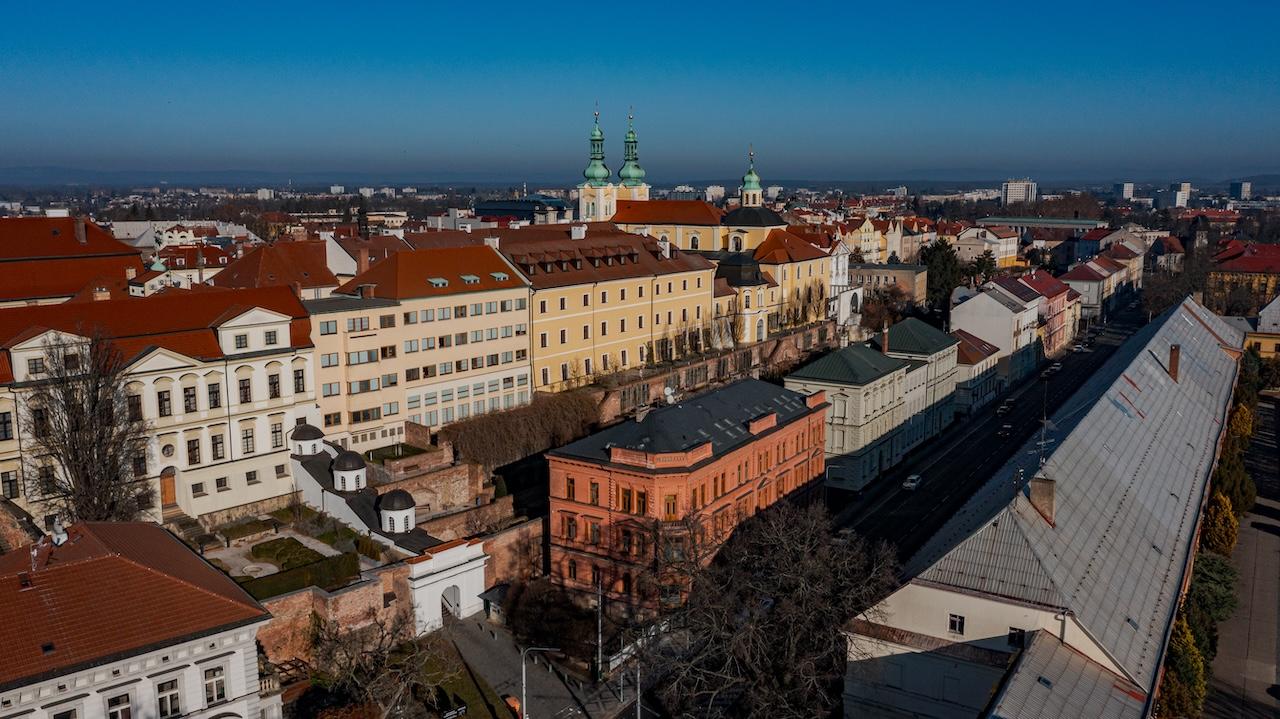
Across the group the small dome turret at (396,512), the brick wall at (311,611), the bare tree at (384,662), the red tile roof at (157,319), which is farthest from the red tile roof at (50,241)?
the bare tree at (384,662)

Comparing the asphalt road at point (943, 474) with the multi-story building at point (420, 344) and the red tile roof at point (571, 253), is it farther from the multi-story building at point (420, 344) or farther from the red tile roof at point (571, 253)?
the red tile roof at point (571, 253)

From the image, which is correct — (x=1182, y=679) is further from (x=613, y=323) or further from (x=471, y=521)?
(x=613, y=323)

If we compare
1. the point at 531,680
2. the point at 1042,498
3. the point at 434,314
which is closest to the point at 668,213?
the point at 434,314

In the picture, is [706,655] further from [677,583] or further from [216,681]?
[216,681]

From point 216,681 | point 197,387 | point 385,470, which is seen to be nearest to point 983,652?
point 216,681

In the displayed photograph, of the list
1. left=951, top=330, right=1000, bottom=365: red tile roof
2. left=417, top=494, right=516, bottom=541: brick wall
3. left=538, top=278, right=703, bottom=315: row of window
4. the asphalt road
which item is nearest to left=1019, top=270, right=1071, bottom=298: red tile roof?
the asphalt road

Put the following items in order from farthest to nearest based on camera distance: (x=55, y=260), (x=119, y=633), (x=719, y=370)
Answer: (x=719, y=370), (x=55, y=260), (x=119, y=633)

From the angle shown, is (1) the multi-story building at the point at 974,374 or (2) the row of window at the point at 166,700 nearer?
(2) the row of window at the point at 166,700
